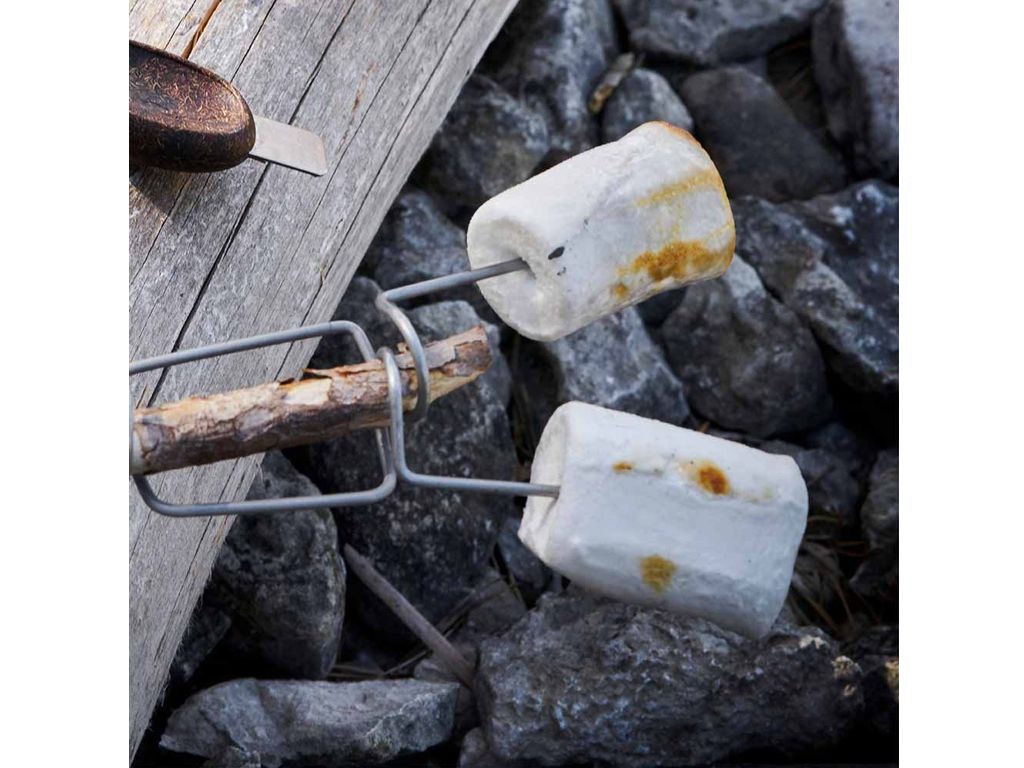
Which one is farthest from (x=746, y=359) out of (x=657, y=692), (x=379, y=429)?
(x=379, y=429)

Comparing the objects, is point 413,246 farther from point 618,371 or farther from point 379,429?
point 379,429

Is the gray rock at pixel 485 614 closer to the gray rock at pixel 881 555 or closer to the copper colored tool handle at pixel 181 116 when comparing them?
the gray rock at pixel 881 555

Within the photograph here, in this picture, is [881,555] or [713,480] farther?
[881,555]

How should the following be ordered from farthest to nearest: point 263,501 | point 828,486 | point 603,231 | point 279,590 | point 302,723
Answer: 1. point 828,486
2. point 279,590
3. point 302,723
4. point 603,231
5. point 263,501

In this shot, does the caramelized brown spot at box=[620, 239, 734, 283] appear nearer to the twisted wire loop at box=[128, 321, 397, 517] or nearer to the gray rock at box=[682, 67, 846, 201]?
the twisted wire loop at box=[128, 321, 397, 517]

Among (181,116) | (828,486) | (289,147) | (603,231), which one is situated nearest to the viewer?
(603,231)

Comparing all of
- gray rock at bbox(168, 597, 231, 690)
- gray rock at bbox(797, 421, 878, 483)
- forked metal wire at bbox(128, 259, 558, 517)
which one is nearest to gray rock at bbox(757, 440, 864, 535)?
gray rock at bbox(797, 421, 878, 483)
